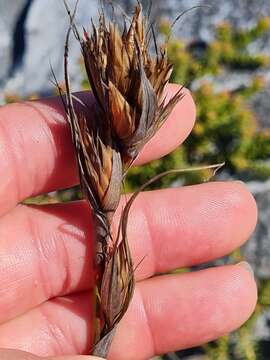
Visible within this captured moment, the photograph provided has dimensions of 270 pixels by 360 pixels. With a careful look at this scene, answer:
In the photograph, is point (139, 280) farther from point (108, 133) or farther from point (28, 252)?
point (108, 133)

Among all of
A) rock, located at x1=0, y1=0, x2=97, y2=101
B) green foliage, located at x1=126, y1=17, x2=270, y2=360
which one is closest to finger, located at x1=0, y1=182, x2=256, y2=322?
green foliage, located at x1=126, y1=17, x2=270, y2=360

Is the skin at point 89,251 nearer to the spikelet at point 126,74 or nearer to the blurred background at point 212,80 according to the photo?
the spikelet at point 126,74

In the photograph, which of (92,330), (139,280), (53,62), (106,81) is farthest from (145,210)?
(53,62)

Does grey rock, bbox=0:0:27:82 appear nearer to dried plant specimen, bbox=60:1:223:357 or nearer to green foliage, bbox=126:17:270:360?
green foliage, bbox=126:17:270:360

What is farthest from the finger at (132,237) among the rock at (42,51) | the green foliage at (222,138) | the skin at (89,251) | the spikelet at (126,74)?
the rock at (42,51)

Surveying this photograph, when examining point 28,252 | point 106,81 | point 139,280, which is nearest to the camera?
point 106,81

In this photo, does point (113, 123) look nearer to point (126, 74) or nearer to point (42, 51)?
point (126, 74)
